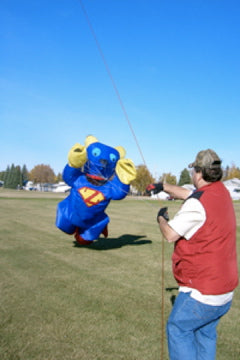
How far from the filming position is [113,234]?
1080 centimetres

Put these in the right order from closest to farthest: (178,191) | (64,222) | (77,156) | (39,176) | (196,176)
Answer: (196,176) → (178,191) → (77,156) → (64,222) → (39,176)


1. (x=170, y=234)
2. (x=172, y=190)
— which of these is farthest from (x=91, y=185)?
(x=170, y=234)

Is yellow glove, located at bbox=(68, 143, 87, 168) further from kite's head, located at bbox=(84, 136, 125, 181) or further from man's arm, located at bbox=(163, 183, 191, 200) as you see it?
man's arm, located at bbox=(163, 183, 191, 200)

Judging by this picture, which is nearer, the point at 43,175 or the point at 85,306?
the point at 85,306

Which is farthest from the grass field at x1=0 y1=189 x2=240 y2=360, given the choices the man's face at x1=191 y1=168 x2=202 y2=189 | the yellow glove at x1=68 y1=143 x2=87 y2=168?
the yellow glove at x1=68 y1=143 x2=87 y2=168

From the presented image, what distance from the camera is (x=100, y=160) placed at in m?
7.05

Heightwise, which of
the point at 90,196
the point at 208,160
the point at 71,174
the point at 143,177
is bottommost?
the point at 90,196

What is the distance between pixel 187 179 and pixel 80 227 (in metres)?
62.1

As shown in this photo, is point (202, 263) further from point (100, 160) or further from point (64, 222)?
point (64, 222)

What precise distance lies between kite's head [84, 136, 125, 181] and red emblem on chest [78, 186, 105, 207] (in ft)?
1.32

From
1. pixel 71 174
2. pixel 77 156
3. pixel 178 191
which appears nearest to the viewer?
pixel 178 191

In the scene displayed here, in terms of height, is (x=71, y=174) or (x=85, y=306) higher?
(x=71, y=174)

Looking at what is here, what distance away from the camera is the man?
7.17 ft

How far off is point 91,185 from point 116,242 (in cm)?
291
